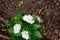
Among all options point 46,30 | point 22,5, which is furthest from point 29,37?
point 22,5

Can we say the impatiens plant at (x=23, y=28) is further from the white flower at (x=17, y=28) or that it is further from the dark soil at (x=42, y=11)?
the dark soil at (x=42, y=11)

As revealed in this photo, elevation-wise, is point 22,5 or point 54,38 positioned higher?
point 22,5

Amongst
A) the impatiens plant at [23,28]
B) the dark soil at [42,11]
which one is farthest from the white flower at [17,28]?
the dark soil at [42,11]

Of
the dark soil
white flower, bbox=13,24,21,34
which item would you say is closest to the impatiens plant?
white flower, bbox=13,24,21,34

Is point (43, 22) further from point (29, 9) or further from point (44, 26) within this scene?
point (29, 9)

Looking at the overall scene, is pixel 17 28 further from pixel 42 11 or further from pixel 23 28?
pixel 42 11

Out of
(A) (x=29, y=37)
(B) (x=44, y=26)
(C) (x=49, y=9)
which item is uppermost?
(C) (x=49, y=9)

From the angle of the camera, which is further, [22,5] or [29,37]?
[22,5]
